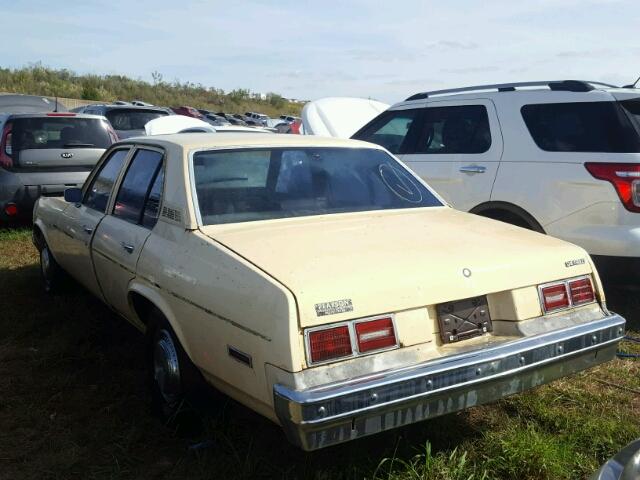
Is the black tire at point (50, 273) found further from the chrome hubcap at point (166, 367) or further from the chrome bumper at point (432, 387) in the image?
the chrome bumper at point (432, 387)

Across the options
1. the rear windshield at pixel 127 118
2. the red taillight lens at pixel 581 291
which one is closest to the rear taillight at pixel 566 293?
the red taillight lens at pixel 581 291

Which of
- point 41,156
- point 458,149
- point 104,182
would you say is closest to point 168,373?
point 104,182

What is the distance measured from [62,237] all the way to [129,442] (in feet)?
7.52

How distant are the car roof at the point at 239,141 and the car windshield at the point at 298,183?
4 cm

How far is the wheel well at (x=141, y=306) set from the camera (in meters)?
3.59

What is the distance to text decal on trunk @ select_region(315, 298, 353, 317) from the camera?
2391 millimetres

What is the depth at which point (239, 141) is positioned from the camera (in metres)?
3.78

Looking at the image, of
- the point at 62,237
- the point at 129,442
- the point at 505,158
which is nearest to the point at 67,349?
the point at 62,237

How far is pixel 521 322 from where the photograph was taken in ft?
9.31

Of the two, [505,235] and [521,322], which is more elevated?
[505,235]

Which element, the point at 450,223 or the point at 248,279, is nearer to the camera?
the point at 248,279

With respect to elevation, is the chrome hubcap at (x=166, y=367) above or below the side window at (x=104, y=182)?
below

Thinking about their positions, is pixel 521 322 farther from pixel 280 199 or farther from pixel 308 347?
pixel 280 199

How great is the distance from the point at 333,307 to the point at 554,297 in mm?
1168
